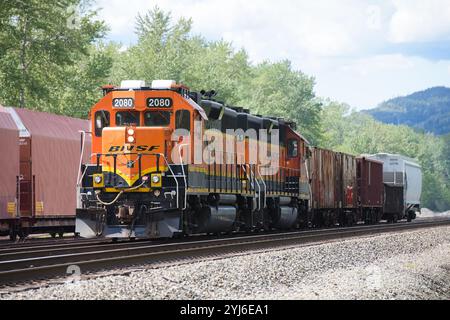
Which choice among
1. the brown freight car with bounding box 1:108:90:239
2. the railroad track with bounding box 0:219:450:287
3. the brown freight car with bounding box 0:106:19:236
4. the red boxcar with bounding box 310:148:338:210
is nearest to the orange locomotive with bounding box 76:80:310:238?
the railroad track with bounding box 0:219:450:287

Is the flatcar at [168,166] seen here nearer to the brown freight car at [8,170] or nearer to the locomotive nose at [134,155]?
the locomotive nose at [134,155]

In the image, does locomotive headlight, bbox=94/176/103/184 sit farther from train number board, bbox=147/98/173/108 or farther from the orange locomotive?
train number board, bbox=147/98/173/108

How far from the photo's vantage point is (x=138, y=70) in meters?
64.8

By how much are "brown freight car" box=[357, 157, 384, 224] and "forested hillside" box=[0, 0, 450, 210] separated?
1576cm

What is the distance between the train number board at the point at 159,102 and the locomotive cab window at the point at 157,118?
0.20 metres

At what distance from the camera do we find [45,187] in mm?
25266

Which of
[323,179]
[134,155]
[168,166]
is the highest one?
[134,155]

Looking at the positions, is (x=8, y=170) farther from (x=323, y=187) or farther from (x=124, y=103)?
(x=323, y=187)

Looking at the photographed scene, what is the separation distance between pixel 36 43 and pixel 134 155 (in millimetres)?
21830

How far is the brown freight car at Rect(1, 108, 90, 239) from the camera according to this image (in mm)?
24547

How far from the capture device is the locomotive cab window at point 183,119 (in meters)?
20.0

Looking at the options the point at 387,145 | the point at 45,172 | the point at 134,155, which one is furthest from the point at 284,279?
the point at 387,145
